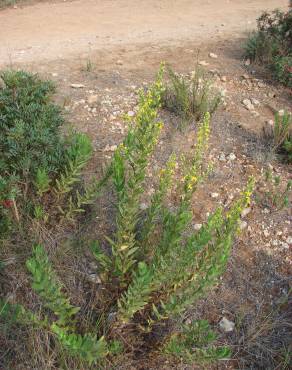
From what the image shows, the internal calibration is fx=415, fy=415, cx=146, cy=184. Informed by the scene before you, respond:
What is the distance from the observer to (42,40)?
24.4ft

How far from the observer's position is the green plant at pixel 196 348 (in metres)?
2.13

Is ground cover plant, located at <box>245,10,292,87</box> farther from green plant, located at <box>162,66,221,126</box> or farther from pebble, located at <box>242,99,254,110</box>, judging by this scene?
green plant, located at <box>162,66,221,126</box>

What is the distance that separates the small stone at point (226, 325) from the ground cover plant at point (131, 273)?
0.63 feet

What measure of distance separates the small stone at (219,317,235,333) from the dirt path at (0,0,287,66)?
4.76 metres

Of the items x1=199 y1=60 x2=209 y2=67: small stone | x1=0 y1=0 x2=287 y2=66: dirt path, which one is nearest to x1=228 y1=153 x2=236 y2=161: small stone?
x1=199 y1=60 x2=209 y2=67: small stone

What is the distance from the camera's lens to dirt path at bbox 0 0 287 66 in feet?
23.1

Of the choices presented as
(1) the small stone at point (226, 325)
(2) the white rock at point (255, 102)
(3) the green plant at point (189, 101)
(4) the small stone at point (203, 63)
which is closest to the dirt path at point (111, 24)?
(4) the small stone at point (203, 63)

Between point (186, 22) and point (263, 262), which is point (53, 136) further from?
point (186, 22)

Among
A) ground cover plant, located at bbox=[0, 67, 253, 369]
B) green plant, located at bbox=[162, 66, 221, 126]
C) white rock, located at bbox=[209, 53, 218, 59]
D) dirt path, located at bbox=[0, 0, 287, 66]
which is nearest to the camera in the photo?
ground cover plant, located at bbox=[0, 67, 253, 369]

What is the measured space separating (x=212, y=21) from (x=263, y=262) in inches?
269

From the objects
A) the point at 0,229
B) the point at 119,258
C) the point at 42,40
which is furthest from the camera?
the point at 42,40

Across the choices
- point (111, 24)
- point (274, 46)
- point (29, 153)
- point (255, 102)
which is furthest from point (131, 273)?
point (111, 24)

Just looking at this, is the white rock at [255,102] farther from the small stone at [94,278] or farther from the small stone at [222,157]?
the small stone at [94,278]

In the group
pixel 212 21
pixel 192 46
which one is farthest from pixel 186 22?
pixel 192 46
